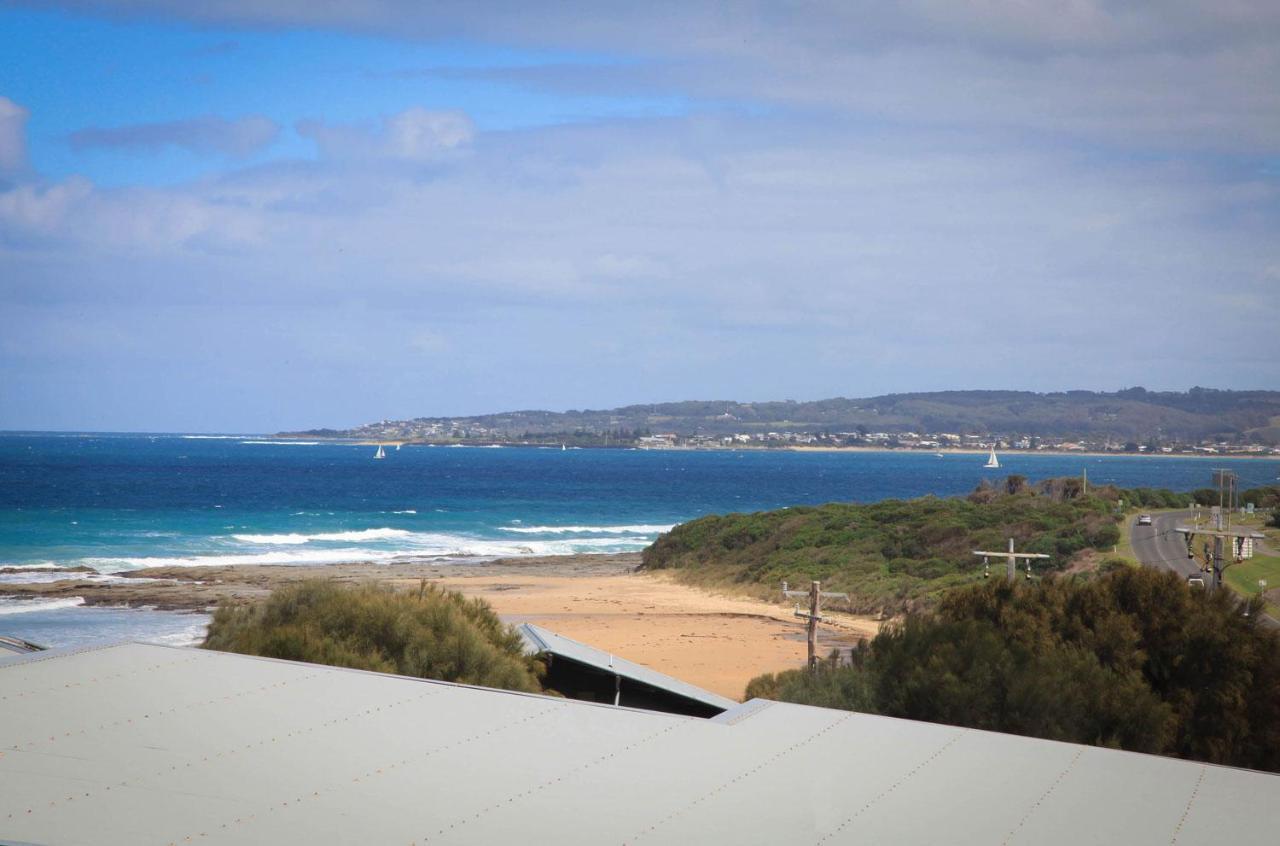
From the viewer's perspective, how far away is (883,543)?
145 feet

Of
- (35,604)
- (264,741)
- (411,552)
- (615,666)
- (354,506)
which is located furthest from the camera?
(354,506)

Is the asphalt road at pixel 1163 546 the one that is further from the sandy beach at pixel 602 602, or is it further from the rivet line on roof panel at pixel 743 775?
the rivet line on roof panel at pixel 743 775

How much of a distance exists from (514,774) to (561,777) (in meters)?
0.23

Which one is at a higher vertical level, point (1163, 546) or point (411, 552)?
point (1163, 546)

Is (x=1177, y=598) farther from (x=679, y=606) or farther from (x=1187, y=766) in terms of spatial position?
(x=679, y=606)

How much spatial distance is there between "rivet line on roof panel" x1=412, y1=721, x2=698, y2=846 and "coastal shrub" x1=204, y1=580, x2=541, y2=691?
5370 mm

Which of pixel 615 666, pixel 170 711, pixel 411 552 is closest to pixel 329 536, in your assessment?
pixel 411 552

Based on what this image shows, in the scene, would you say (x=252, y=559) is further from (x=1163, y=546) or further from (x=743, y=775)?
(x=743, y=775)

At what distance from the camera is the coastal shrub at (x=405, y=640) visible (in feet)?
40.2

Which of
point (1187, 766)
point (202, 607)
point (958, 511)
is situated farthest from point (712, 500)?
point (1187, 766)

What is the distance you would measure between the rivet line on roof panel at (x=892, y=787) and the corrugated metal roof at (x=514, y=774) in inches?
0.8

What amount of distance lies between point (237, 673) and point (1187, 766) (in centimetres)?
568

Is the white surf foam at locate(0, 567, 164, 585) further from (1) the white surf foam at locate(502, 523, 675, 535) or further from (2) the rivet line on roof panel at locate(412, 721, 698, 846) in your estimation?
(2) the rivet line on roof panel at locate(412, 721, 698, 846)

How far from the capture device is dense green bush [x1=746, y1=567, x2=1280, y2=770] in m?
10.7
